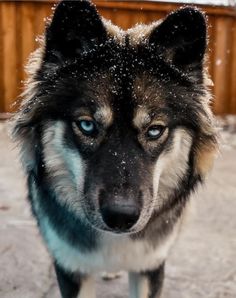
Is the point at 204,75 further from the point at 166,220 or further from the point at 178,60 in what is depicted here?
the point at 166,220

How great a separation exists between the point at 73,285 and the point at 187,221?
0.71 m

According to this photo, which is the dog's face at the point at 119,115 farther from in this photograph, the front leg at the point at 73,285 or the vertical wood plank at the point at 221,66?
the vertical wood plank at the point at 221,66

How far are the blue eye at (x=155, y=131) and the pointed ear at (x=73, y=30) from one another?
47cm

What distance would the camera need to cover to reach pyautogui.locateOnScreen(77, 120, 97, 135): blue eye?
8.68 ft

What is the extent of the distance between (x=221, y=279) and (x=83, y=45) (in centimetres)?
165

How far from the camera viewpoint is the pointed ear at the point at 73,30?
8.77 feet

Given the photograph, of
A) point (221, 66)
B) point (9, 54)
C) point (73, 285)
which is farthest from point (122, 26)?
point (73, 285)

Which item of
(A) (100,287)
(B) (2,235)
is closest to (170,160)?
(A) (100,287)

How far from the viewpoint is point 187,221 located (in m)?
3.36

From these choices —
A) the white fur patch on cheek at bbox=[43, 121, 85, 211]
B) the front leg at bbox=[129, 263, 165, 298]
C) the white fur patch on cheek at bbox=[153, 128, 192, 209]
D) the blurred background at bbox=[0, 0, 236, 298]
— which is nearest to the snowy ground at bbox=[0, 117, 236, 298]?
the blurred background at bbox=[0, 0, 236, 298]

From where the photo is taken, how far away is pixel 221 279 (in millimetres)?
3670

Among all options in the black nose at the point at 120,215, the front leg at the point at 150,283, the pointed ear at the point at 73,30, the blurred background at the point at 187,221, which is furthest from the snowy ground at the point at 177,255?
the pointed ear at the point at 73,30

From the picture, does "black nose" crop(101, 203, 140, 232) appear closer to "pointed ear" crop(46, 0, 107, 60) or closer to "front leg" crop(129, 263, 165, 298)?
"front leg" crop(129, 263, 165, 298)

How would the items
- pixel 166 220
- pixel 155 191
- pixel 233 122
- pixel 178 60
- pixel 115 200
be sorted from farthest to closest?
pixel 233 122
pixel 166 220
pixel 178 60
pixel 155 191
pixel 115 200
